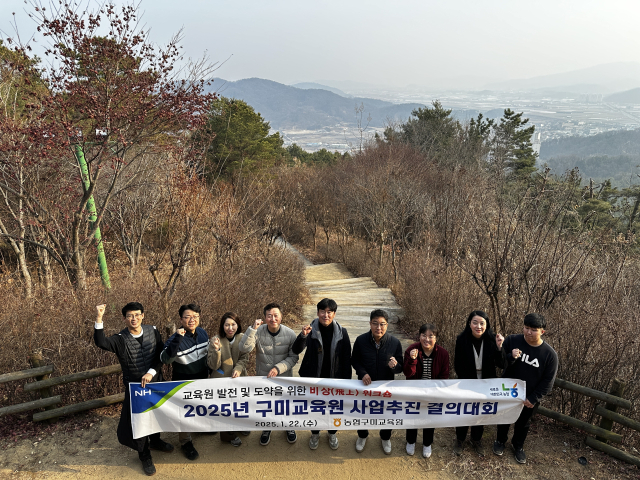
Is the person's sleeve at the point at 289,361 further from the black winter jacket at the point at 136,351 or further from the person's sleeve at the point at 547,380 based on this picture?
the person's sleeve at the point at 547,380

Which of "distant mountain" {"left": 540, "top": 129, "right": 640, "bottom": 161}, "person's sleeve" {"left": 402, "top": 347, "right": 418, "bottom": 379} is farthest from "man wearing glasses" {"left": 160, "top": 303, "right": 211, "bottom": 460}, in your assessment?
"distant mountain" {"left": 540, "top": 129, "right": 640, "bottom": 161}

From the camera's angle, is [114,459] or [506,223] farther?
[506,223]

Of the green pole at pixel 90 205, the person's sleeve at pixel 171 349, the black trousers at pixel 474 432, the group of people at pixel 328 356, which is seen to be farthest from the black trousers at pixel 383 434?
the green pole at pixel 90 205

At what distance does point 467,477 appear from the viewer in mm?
4480

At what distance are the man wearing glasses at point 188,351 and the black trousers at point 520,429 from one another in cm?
346

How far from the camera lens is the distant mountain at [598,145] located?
314ft

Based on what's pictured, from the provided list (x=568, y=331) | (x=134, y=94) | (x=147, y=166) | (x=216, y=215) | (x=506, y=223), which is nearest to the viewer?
(x=568, y=331)

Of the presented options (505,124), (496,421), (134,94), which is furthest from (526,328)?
(505,124)

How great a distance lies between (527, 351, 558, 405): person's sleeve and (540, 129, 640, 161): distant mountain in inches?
4196

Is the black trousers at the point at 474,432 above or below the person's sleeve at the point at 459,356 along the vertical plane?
below

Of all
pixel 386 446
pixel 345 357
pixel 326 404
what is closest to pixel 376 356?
pixel 345 357

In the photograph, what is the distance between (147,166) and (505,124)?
29798 mm

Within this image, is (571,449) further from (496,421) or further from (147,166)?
(147,166)

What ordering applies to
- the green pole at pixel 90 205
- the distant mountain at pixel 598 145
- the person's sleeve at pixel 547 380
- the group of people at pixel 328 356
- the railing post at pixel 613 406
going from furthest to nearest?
1. the distant mountain at pixel 598 145
2. the green pole at pixel 90 205
3. the railing post at pixel 613 406
4. the group of people at pixel 328 356
5. the person's sleeve at pixel 547 380
